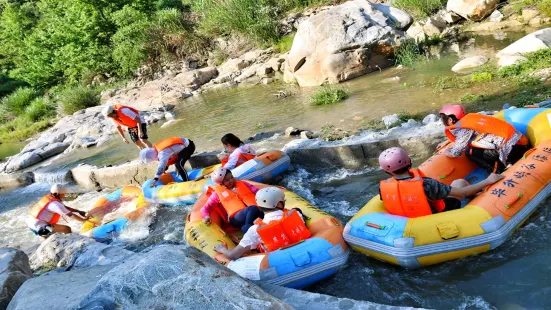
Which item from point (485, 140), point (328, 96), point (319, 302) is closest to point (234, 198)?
point (319, 302)

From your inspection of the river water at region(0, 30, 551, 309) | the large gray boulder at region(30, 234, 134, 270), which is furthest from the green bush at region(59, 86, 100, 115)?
the large gray boulder at region(30, 234, 134, 270)

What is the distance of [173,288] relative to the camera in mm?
2262

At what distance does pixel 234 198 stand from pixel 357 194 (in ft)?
5.00

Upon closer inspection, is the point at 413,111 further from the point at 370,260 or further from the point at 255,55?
the point at 255,55

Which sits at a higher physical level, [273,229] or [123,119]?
[123,119]

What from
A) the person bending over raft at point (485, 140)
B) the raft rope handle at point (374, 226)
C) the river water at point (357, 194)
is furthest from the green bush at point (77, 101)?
the raft rope handle at point (374, 226)

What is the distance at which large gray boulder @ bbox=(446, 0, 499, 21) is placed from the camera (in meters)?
12.2

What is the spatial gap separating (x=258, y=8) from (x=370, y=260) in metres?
14.2

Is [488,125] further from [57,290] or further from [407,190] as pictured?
[57,290]

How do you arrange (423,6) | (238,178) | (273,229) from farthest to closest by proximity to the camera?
(423,6) → (238,178) → (273,229)

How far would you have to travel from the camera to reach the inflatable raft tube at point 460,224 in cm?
363

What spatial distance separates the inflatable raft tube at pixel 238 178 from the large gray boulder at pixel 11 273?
2.65 metres

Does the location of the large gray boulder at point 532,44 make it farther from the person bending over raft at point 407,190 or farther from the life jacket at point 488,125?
the person bending over raft at point 407,190

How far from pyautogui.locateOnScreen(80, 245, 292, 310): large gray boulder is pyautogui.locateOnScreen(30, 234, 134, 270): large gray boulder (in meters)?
2.12
